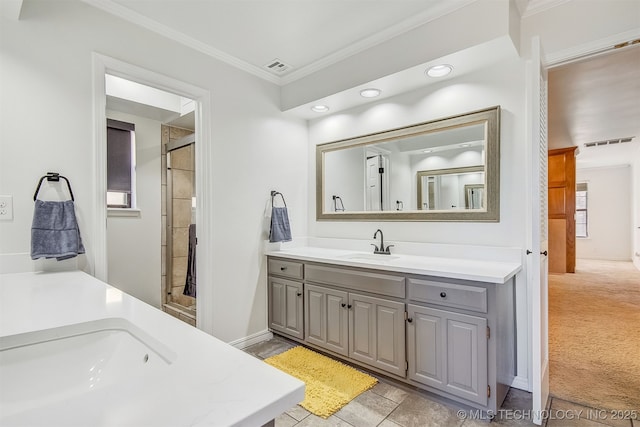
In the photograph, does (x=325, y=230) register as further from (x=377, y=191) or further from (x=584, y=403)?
(x=584, y=403)

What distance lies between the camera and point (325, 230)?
10.8 feet

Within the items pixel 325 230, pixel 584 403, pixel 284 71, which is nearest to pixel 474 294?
pixel 584 403

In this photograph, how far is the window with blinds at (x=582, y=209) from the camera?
8.48 m

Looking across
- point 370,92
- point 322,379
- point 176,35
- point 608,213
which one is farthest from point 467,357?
point 608,213

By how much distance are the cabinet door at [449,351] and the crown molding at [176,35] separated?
234 centimetres

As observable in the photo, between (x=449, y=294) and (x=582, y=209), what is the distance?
9033 millimetres

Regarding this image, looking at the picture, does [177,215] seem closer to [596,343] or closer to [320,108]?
[320,108]

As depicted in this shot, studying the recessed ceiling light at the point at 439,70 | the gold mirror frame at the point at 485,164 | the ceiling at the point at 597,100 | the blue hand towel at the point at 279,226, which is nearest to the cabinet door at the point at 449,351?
the gold mirror frame at the point at 485,164

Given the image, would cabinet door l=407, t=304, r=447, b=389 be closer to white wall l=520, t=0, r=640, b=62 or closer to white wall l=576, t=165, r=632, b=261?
white wall l=520, t=0, r=640, b=62

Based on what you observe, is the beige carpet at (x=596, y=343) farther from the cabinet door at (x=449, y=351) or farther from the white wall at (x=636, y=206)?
the white wall at (x=636, y=206)

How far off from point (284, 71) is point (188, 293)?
2.35 m

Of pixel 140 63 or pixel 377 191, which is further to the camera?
pixel 377 191

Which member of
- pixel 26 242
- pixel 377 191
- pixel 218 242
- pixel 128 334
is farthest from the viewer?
pixel 377 191

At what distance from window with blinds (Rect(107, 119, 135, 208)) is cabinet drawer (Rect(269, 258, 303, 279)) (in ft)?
5.59
